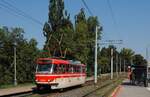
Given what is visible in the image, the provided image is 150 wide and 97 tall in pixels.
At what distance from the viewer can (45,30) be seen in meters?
94.8

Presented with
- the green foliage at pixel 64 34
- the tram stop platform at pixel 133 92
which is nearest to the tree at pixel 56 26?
the green foliage at pixel 64 34

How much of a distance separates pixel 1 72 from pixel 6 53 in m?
5.87

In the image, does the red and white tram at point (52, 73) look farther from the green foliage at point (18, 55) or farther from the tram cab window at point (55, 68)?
the green foliage at point (18, 55)

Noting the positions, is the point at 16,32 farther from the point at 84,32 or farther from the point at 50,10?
the point at 84,32

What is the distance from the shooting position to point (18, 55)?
227 ft

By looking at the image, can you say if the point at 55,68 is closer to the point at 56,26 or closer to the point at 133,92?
the point at 133,92

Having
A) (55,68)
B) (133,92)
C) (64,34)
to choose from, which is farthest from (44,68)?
(64,34)

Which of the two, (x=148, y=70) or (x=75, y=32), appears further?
(x=75, y=32)

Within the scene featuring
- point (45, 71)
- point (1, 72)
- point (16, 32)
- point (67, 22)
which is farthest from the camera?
point (67, 22)

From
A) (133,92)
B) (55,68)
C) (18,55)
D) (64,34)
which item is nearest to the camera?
(133,92)

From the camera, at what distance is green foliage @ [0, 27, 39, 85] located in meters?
67.5

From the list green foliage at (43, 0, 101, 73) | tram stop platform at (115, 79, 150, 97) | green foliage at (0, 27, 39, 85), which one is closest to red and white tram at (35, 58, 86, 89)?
tram stop platform at (115, 79, 150, 97)

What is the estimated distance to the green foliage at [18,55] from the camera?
221 feet

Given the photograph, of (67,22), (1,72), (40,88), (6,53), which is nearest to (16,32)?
(6,53)
